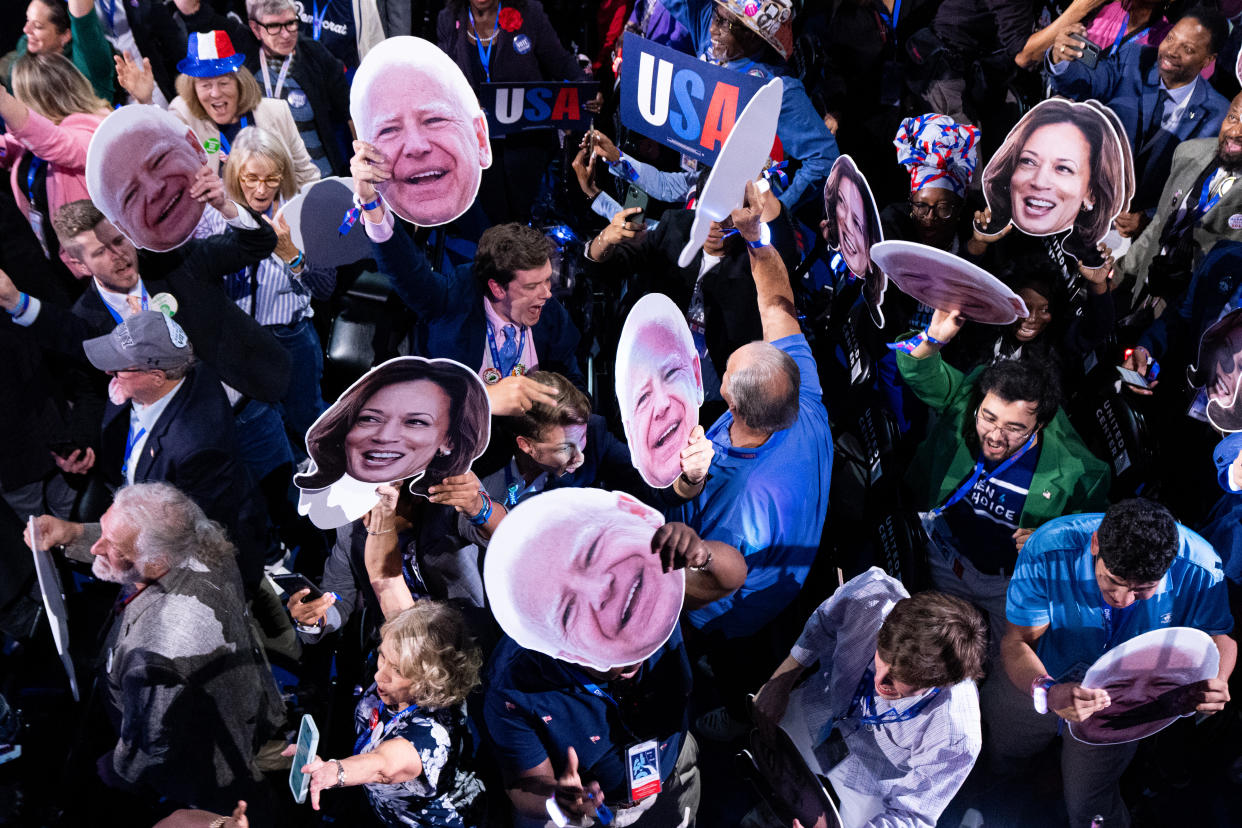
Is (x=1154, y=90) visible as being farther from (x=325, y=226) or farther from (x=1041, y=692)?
(x=325, y=226)

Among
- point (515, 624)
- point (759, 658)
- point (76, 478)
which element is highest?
point (515, 624)

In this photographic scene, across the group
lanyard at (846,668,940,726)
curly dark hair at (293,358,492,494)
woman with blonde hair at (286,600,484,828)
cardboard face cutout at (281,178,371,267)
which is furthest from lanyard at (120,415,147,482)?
lanyard at (846,668,940,726)

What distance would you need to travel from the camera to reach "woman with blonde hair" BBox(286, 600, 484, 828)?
2.63 metres

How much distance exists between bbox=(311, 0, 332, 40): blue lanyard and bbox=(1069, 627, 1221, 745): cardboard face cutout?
4.54 meters

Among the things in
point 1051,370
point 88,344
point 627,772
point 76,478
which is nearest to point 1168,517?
point 1051,370

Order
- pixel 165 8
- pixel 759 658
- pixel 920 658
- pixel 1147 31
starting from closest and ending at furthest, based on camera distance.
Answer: pixel 920 658
pixel 759 658
pixel 1147 31
pixel 165 8

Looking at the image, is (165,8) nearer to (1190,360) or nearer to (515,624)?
(515,624)

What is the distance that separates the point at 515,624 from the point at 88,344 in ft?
5.36

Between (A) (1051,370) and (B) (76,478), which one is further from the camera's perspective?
(B) (76,478)

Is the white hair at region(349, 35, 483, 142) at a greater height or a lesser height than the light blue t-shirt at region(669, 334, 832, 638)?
greater

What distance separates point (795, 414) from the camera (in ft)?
10.3

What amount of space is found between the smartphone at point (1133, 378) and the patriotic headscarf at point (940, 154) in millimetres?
931

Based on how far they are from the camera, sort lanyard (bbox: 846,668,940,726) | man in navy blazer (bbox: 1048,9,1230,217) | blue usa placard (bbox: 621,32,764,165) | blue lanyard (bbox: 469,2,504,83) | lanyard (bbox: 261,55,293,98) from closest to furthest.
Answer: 1. lanyard (bbox: 846,668,940,726)
2. blue usa placard (bbox: 621,32,764,165)
3. man in navy blazer (bbox: 1048,9,1230,217)
4. lanyard (bbox: 261,55,293,98)
5. blue lanyard (bbox: 469,2,504,83)

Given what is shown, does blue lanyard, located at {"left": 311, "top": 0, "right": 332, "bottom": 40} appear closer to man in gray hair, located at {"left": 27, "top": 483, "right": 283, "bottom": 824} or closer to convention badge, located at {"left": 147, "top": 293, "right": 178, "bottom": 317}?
convention badge, located at {"left": 147, "top": 293, "right": 178, "bottom": 317}
